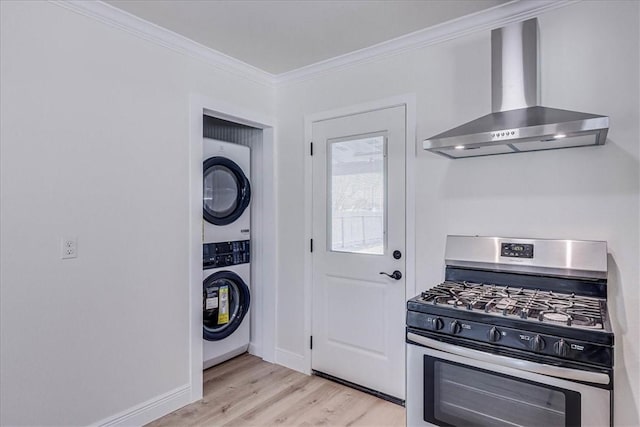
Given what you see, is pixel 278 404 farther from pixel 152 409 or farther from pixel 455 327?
pixel 455 327

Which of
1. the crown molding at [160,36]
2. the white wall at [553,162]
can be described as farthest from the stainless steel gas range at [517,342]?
the crown molding at [160,36]

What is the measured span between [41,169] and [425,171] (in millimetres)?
2117

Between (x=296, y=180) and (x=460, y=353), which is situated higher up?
(x=296, y=180)

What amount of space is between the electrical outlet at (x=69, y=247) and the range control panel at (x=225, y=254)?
1.04 meters

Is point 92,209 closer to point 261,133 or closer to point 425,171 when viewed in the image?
point 261,133

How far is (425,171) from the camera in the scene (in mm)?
2457

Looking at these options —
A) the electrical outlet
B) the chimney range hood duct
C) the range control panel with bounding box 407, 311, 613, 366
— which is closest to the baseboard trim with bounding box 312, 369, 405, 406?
the range control panel with bounding box 407, 311, 613, 366

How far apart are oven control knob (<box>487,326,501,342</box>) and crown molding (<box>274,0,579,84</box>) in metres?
1.69

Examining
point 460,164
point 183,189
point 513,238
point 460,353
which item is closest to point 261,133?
point 183,189

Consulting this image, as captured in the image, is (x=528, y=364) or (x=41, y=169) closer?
(x=528, y=364)

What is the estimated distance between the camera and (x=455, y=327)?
1.66m

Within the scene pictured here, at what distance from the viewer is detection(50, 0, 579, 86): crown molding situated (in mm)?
2088

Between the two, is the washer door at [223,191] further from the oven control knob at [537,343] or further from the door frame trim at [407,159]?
the oven control knob at [537,343]

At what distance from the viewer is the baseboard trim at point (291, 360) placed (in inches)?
121
